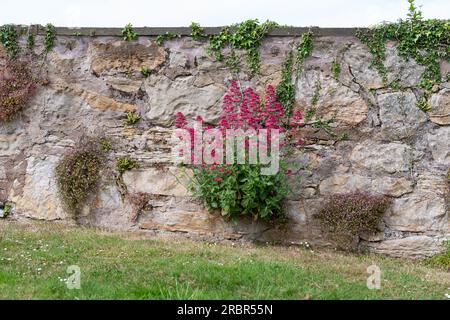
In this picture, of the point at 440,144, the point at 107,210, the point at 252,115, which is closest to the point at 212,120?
the point at 252,115

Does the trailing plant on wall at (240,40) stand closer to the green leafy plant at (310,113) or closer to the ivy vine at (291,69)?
the ivy vine at (291,69)

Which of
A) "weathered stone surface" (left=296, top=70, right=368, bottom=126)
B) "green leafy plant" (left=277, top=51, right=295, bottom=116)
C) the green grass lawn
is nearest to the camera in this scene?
the green grass lawn

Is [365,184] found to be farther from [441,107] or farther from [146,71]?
[146,71]

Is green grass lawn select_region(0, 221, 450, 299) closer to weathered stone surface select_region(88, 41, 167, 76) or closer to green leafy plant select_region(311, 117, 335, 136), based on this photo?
green leafy plant select_region(311, 117, 335, 136)

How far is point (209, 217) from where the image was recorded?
229 inches

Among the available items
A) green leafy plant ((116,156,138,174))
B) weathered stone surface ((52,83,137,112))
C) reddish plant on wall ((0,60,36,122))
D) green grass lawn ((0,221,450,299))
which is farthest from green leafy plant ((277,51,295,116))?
reddish plant on wall ((0,60,36,122))

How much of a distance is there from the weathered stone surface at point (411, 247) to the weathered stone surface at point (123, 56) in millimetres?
3018

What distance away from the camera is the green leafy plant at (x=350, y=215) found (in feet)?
17.8

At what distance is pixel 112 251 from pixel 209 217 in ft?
4.08

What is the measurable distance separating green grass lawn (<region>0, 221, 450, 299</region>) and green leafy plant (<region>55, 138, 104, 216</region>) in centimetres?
48

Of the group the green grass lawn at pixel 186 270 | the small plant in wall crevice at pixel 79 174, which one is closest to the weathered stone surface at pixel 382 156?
the green grass lawn at pixel 186 270

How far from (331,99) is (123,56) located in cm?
232

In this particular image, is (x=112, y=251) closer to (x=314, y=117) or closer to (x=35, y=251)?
(x=35, y=251)

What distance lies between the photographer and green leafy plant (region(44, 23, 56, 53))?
634 centimetres
